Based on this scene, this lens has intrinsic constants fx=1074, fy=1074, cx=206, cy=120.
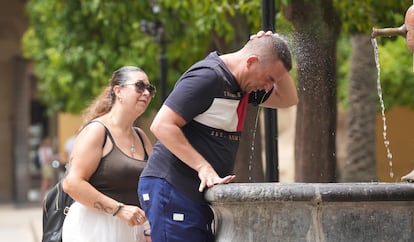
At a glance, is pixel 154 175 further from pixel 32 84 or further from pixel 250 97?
pixel 32 84

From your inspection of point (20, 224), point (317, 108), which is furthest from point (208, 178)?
point (20, 224)

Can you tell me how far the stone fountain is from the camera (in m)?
4.62

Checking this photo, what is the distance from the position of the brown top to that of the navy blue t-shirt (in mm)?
1020

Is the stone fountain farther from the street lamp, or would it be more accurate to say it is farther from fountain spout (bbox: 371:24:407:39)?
the street lamp

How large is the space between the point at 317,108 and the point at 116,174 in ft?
13.0

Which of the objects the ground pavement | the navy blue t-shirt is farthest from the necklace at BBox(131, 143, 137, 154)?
the ground pavement

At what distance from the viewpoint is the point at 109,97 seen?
6.44 metres

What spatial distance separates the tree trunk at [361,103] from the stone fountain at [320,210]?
11155 mm

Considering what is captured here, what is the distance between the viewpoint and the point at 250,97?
538 centimetres

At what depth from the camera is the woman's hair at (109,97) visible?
6359 mm

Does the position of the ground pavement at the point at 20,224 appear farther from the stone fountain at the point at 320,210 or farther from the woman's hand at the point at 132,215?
the stone fountain at the point at 320,210

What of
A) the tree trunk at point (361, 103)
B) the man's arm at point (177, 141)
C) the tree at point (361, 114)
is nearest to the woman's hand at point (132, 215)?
the man's arm at point (177, 141)

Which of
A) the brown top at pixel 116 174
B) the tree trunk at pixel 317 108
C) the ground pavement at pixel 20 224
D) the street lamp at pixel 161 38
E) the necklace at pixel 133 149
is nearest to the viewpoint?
the brown top at pixel 116 174

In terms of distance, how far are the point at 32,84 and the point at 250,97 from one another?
3031 cm
